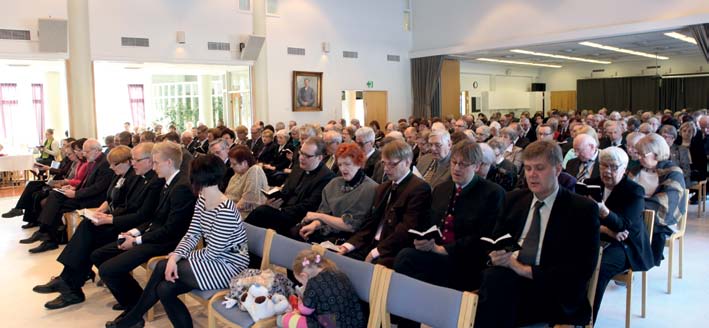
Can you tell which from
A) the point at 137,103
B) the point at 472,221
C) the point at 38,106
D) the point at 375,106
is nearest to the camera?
the point at 472,221

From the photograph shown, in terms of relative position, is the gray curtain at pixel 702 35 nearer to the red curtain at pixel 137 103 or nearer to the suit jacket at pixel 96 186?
the suit jacket at pixel 96 186

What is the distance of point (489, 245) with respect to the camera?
9.64 feet

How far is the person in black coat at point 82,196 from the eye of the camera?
586 centimetres

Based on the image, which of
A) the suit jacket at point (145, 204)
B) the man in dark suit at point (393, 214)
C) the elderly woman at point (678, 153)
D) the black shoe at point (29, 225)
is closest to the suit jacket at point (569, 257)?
the man in dark suit at point (393, 214)

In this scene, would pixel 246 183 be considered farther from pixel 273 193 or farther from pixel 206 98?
pixel 206 98

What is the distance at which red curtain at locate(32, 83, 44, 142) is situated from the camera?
16.1 metres

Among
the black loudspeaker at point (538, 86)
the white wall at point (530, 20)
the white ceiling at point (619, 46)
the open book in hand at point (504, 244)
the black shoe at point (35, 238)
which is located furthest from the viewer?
the black loudspeaker at point (538, 86)

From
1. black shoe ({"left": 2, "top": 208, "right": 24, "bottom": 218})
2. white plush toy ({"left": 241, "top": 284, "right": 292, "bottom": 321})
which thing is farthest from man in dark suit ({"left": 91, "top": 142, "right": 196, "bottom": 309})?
black shoe ({"left": 2, "top": 208, "right": 24, "bottom": 218})

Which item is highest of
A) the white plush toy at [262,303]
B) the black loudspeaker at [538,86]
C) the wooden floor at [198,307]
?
the black loudspeaker at [538,86]

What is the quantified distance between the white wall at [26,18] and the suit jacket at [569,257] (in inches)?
438

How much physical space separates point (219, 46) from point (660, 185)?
36.5 ft

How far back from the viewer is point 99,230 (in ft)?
14.6

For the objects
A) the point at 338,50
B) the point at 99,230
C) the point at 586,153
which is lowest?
the point at 99,230

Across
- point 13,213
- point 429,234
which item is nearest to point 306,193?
point 429,234
